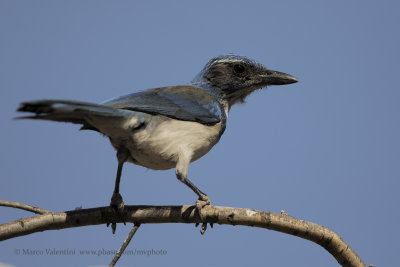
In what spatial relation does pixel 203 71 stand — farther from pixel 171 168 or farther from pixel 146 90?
pixel 171 168

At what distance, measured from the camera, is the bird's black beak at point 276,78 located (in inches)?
286

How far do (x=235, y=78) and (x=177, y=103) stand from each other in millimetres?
1359

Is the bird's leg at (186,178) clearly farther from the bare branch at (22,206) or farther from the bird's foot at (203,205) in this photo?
the bare branch at (22,206)

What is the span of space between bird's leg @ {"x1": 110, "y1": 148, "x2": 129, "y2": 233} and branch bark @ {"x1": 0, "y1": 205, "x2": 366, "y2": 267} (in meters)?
0.13

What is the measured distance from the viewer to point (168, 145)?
5.69 metres

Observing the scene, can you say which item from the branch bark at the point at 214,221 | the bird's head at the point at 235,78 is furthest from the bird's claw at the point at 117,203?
the bird's head at the point at 235,78

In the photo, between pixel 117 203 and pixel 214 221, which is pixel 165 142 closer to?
pixel 117 203

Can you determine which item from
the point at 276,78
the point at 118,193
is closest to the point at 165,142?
the point at 118,193

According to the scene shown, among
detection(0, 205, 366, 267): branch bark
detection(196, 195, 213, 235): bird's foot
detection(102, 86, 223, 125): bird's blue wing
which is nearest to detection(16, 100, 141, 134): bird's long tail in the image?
detection(102, 86, 223, 125): bird's blue wing

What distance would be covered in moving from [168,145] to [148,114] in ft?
1.37

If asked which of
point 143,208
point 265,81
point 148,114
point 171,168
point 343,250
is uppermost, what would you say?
point 265,81

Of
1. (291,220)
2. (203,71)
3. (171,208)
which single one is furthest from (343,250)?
(203,71)

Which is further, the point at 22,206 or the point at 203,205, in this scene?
the point at 203,205

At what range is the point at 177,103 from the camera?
20.0 ft
